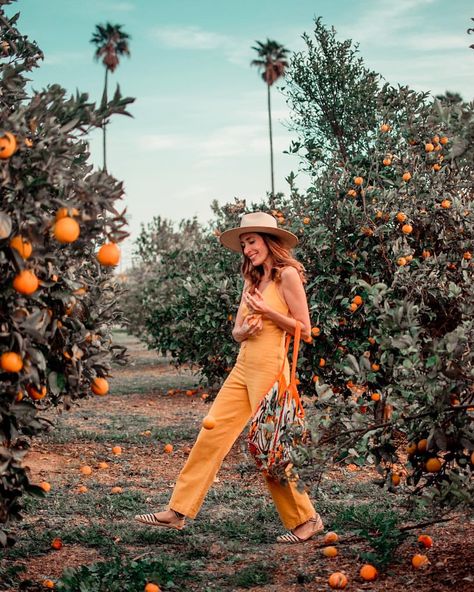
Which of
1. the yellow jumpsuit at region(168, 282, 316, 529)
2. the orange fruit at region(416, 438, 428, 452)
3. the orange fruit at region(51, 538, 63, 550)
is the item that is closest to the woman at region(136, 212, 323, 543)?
the yellow jumpsuit at region(168, 282, 316, 529)

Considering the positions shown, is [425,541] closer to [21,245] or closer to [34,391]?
[34,391]

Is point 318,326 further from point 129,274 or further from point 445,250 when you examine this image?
point 129,274

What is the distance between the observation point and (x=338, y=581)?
12.9 feet

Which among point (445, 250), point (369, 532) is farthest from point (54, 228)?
point (445, 250)

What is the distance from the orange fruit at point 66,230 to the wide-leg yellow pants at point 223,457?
2184 mm

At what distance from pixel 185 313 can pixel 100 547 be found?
17.7 feet

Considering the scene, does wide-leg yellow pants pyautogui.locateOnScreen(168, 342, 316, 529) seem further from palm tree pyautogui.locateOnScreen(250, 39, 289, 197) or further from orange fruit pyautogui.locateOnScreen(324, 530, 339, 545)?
palm tree pyautogui.locateOnScreen(250, 39, 289, 197)

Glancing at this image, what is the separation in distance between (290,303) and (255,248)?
450 mm

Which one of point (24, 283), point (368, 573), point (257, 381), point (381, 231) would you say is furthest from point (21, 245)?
point (381, 231)

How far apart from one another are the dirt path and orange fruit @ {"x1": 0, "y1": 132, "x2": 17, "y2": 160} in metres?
2.19

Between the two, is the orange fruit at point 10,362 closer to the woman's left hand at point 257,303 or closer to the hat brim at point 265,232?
the woman's left hand at point 257,303

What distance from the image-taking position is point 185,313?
395 inches

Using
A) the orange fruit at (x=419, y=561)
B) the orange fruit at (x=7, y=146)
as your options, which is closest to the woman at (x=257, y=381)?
the orange fruit at (x=419, y=561)

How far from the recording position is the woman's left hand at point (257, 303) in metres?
4.79
